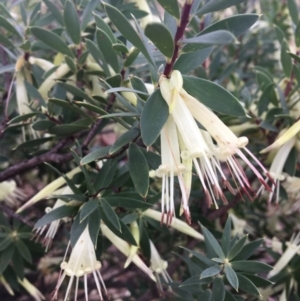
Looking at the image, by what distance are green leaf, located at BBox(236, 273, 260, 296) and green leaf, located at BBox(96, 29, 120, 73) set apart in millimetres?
388

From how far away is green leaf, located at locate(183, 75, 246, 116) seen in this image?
1.57ft

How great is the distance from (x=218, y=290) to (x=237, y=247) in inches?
A: 2.9

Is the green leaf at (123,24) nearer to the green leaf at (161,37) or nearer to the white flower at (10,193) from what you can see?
the green leaf at (161,37)

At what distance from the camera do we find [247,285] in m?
0.63

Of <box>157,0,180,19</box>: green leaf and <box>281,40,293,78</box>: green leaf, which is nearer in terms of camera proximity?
<box>157,0,180,19</box>: green leaf

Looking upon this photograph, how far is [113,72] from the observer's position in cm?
74

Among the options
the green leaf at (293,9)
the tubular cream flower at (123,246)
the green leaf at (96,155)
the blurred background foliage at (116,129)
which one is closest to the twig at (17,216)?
the blurred background foliage at (116,129)

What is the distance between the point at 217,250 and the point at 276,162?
0.70 feet

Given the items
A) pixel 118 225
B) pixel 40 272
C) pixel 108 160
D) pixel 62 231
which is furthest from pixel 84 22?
pixel 40 272

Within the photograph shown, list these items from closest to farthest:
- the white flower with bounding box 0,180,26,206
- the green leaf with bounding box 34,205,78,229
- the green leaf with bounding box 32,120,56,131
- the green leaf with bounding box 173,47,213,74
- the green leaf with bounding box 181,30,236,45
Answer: the green leaf with bounding box 181,30,236,45
the green leaf with bounding box 173,47,213,74
the green leaf with bounding box 34,205,78,229
the green leaf with bounding box 32,120,56,131
the white flower with bounding box 0,180,26,206

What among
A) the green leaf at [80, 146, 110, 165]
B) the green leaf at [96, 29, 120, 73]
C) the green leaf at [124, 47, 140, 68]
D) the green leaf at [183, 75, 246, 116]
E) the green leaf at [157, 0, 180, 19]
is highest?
the green leaf at [157, 0, 180, 19]

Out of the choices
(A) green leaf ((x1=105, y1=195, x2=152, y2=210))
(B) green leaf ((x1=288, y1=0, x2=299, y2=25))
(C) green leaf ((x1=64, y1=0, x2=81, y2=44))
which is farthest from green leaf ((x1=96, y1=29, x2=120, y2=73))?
(B) green leaf ((x1=288, y1=0, x2=299, y2=25))

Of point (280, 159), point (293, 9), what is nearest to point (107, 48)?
point (280, 159)

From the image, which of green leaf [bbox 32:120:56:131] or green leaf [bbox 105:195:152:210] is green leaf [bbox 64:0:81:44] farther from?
green leaf [bbox 105:195:152:210]
